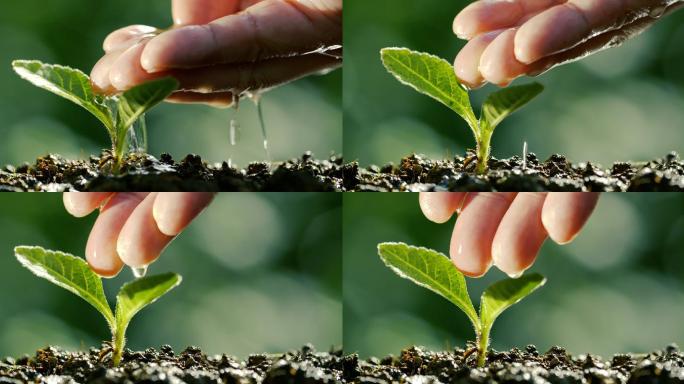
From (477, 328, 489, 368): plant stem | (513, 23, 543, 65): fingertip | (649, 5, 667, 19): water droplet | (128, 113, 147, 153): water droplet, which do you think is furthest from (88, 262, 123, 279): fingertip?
(649, 5, 667, 19): water droplet

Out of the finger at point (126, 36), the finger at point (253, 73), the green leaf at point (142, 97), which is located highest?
the finger at point (126, 36)

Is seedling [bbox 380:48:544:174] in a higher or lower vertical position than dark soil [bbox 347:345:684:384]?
higher

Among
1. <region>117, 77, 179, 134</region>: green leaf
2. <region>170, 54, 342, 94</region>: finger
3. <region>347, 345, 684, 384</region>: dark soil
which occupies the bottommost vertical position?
<region>347, 345, 684, 384</region>: dark soil

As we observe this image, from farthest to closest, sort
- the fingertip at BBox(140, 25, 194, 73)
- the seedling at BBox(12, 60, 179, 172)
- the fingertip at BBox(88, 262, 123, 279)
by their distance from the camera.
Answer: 1. the fingertip at BBox(88, 262, 123, 279)
2. the seedling at BBox(12, 60, 179, 172)
3. the fingertip at BBox(140, 25, 194, 73)

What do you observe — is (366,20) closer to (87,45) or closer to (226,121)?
(226,121)

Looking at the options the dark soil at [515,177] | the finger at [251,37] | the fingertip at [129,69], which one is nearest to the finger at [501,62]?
the dark soil at [515,177]

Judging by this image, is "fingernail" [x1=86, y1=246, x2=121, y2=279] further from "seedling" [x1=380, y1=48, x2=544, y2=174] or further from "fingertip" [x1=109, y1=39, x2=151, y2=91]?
"seedling" [x1=380, y1=48, x2=544, y2=174]

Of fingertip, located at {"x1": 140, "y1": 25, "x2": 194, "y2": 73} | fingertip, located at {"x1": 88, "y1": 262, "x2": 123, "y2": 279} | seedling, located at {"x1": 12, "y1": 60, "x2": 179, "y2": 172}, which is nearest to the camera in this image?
fingertip, located at {"x1": 140, "y1": 25, "x2": 194, "y2": 73}

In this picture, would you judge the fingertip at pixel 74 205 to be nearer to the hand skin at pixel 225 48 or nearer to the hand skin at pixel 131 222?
the hand skin at pixel 131 222

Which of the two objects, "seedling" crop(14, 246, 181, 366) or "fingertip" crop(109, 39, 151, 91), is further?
"seedling" crop(14, 246, 181, 366)
